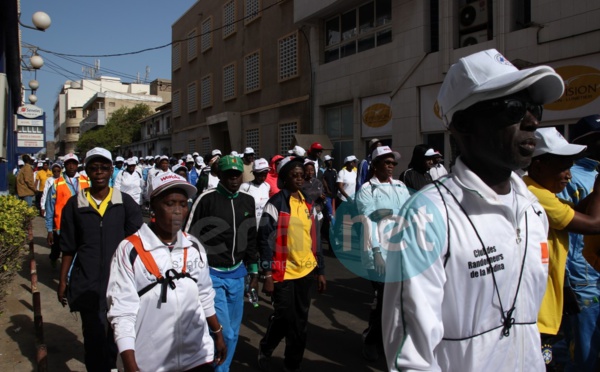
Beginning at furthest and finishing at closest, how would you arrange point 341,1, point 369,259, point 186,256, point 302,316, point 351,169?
point 341,1 < point 351,169 < point 369,259 < point 302,316 < point 186,256

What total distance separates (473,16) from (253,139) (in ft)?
43.1

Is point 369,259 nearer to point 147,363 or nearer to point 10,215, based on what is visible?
point 147,363

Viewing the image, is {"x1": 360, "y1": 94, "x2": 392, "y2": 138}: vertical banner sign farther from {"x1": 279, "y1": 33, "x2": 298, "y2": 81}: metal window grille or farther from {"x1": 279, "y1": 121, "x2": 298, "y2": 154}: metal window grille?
{"x1": 279, "y1": 33, "x2": 298, "y2": 81}: metal window grille

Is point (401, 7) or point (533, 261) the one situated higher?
point (401, 7)

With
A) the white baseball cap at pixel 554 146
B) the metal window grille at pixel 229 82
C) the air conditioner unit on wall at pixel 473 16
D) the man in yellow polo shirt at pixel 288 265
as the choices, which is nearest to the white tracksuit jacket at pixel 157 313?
the man in yellow polo shirt at pixel 288 265

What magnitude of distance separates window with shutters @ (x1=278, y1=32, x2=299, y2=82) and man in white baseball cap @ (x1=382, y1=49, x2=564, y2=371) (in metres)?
17.8

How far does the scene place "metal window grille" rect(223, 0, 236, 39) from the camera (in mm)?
24750

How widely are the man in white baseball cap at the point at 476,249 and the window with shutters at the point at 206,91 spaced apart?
27.7 metres

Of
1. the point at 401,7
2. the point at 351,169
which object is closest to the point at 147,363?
the point at 351,169

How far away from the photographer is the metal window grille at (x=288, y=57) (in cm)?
1917

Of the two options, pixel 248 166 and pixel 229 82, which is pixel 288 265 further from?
pixel 229 82

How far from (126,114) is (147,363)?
54981 mm

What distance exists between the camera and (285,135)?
20250 millimetres

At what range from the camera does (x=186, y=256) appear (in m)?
2.86
